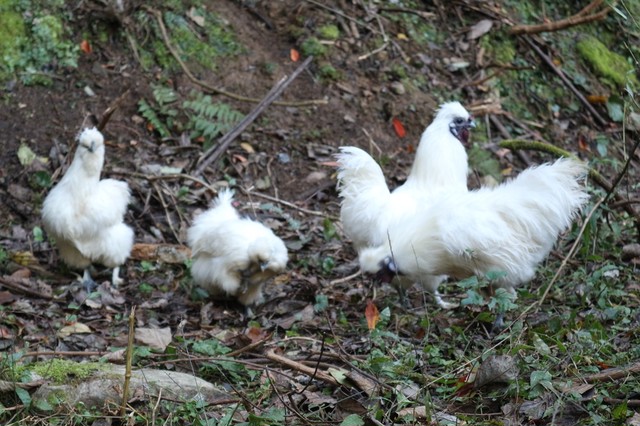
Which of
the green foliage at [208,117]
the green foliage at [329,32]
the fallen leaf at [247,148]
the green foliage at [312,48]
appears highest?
the green foliage at [329,32]

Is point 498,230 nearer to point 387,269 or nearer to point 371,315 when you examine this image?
point 387,269

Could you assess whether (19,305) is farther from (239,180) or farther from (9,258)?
(239,180)

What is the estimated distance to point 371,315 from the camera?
20.0 ft

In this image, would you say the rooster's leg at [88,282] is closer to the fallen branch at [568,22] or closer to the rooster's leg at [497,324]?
the rooster's leg at [497,324]

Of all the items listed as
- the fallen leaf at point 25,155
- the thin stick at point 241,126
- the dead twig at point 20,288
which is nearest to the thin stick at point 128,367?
the dead twig at point 20,288

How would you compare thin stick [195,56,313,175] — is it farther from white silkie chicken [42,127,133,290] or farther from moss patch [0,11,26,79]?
moss patch [0,11,26,79]

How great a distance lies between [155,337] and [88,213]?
1.97 metres

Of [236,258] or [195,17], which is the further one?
[195,17]

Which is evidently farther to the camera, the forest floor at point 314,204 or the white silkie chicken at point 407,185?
the white silkie chicken at point 407,185

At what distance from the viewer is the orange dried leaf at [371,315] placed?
5.89 m

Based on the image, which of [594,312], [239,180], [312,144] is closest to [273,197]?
[239,180]

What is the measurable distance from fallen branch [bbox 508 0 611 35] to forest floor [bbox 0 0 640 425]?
125 millimetres

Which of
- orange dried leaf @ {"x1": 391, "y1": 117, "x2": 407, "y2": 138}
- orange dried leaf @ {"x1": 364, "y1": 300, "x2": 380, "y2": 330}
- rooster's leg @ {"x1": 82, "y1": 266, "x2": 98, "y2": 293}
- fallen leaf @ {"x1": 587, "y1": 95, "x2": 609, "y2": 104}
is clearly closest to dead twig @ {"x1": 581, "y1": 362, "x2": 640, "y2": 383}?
orange dried leaf @ {"x1": 364, "y1": 300, "x2": 380, "y2": 330}

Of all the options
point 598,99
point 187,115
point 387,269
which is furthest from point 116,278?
point 598,99
